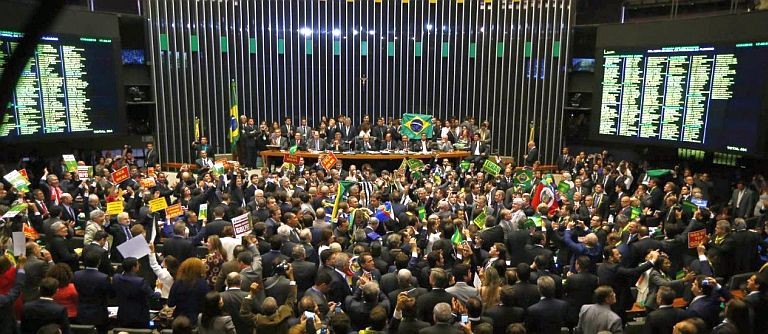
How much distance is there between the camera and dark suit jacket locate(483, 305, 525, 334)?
5270 millimetres

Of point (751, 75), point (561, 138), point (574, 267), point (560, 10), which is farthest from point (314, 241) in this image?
point (560, 10)

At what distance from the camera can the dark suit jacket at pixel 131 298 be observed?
213 inches

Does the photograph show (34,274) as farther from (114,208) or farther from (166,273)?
(114,208)

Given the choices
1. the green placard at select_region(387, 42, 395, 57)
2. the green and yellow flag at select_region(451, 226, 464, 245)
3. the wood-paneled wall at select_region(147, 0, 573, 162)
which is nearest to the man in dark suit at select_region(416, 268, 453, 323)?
the green and yellow flag at select_region(451, 226, 464, 245)

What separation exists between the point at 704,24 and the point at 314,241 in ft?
30.5

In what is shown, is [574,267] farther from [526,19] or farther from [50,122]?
[526,19]

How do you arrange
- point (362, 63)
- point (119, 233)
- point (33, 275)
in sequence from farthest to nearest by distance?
point (362, 63) → point (119, 233) → point (33, 275)

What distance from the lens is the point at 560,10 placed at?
17.9 m

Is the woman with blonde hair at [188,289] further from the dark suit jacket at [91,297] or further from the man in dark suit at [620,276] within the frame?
the man in dark suit at [620,276]

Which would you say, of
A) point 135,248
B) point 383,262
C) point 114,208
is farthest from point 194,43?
point 383,262

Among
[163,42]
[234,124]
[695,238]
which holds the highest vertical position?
[163,42]

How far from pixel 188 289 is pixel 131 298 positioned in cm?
55

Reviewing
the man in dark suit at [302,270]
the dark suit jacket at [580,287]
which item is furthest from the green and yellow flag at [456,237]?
the man in dark suit at [302,270]

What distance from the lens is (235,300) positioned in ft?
17.2
